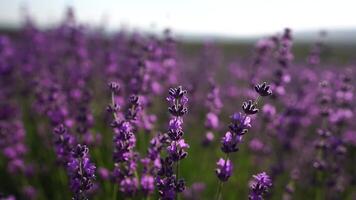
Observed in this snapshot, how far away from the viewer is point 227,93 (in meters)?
9.20

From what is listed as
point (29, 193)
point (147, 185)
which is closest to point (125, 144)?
point (147, 185)

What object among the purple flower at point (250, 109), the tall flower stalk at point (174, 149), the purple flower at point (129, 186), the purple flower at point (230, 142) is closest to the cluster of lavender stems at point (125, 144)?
the purple flower at point (129, 186)

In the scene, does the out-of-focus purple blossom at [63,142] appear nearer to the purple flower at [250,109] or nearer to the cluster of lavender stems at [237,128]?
the cluster of lavender stems at [237,128]

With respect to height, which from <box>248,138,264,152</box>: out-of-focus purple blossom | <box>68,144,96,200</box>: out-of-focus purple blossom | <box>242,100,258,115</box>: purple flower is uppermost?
<box>248,138,264,152</box>: out-of-focus purple blossom

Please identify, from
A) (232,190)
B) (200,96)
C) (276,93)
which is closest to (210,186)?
(232,190)

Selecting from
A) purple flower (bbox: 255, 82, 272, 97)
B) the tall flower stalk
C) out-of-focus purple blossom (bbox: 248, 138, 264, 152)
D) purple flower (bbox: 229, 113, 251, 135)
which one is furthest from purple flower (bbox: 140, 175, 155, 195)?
out-of-focus purple blossom (bbox: 248, 138, 264, 152)

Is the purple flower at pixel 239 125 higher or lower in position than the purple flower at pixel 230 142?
higher

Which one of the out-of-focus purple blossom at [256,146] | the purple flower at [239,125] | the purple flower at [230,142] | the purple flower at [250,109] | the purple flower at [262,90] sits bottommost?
the purple flower at [230,142]

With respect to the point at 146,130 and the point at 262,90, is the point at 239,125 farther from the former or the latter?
the point at 146,130

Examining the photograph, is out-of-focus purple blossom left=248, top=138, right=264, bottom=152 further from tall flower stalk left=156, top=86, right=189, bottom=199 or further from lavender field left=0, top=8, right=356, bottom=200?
tall flower stalk left=156, top=86, right=189, bottom=199

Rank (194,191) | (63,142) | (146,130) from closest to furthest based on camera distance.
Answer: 1. (63,142)
2. (146,130)
3. (194,191)

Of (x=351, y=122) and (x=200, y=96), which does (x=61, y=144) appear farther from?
(x=351, y=122)

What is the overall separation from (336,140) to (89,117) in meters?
2.40

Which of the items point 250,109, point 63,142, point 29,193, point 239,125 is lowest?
point 239,125
